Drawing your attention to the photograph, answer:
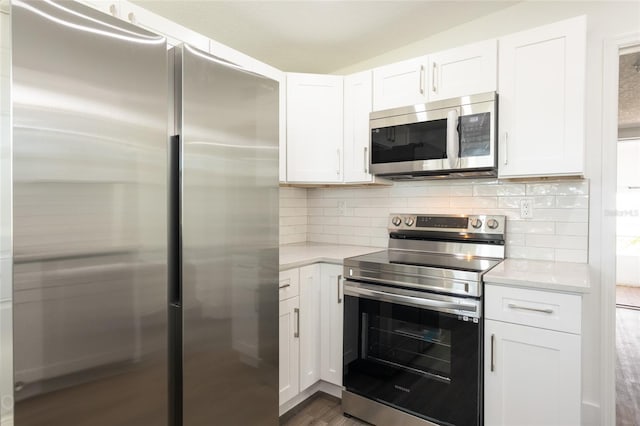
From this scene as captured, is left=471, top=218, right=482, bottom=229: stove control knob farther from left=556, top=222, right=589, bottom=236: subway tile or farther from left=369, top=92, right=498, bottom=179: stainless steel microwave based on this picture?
left=556, top=222, right=589, bottom=236: subway tile

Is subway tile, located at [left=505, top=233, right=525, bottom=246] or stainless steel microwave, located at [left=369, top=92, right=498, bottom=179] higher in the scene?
stainless steel microwave, located at [left=369, top=92, right=498, bottom=179]

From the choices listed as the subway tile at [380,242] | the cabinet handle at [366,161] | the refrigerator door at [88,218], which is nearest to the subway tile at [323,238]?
the subway tile at [380,242]

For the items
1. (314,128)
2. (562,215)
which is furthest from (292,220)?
(562,215)

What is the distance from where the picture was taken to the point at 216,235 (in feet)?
4.47

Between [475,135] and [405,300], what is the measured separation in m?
1.01

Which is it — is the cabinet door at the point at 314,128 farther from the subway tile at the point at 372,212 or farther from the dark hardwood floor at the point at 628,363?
the dark hardwood floor at the point at 628,363

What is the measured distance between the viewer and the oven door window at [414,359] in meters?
1.68

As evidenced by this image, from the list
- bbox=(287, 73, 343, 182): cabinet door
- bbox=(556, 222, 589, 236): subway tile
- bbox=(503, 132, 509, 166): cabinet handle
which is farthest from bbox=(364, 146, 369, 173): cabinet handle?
bbox=(556, 222, 589, 236): subway tile

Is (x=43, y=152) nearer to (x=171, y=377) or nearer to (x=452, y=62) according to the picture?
(x=171, y=377)

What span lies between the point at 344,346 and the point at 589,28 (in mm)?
2312

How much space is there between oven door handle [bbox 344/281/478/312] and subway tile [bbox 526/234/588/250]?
754mm

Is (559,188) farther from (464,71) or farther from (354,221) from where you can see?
(354,221)

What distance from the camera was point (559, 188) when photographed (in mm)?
2010

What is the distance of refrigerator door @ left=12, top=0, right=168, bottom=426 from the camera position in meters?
0.93
